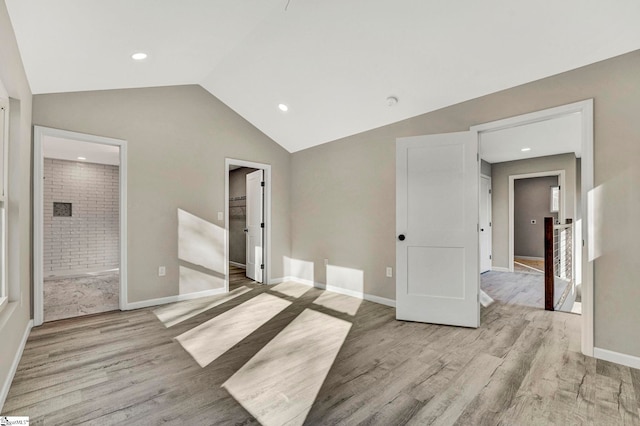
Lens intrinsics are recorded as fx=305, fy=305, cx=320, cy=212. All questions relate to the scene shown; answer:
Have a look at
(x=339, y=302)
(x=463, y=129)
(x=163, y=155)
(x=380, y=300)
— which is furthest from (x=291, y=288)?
(x=463, y=129)

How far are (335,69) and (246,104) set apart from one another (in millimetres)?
1696

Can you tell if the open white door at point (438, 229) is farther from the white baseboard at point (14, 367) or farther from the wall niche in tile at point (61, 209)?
the wall niche in tile at point (61, 209)

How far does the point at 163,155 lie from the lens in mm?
4062

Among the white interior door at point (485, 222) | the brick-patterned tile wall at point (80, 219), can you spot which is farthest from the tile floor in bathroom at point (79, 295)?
the white interior door at point (485, 222)

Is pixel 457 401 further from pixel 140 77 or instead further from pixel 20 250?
pixel 140 77

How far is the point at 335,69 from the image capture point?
3.34 meters

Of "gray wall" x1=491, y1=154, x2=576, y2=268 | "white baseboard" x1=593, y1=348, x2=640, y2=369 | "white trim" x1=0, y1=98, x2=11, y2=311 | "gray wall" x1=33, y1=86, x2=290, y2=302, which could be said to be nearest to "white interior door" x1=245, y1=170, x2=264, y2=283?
"gray wall" x1=33, y1=86, x2=290, y2=302

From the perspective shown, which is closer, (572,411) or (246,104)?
(572,411)

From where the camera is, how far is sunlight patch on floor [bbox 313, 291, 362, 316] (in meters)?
3.79

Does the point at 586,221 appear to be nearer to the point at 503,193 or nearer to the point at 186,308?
the point at 186,308

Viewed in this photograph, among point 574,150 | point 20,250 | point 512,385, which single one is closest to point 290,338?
point 512,385

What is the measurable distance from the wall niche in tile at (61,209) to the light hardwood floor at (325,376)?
13.4 feet

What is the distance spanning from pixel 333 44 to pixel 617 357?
3605 millimetres

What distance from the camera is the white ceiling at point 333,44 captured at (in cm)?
225
